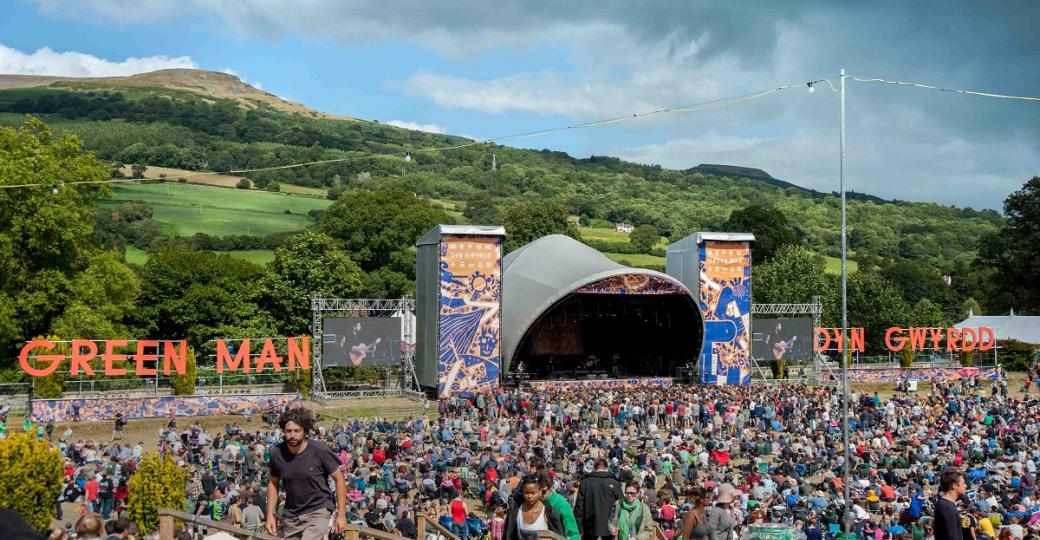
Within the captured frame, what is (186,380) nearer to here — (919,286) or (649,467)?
(649,467)

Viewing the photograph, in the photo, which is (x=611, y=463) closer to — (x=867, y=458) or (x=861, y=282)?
(x=867, y=458)

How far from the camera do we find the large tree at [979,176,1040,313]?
181 ft

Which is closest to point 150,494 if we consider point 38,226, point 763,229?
point 38,226

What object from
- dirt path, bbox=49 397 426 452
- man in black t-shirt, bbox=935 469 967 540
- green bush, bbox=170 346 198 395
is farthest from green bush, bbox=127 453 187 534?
green bush, bbox=170 346 198 395

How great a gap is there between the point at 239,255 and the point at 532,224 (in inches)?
964

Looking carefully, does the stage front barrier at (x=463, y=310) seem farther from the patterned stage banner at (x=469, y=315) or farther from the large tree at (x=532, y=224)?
the large tree at (x=532, y=224)

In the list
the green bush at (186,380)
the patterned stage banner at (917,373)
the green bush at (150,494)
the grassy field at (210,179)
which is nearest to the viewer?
the green bush at (150,494)

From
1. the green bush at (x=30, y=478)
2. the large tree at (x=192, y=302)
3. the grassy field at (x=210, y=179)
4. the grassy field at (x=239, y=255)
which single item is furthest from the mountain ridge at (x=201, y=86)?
the green bush at (x=30, y=478)

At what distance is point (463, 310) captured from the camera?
1357 inches

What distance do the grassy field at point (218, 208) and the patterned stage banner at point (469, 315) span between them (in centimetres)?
4995

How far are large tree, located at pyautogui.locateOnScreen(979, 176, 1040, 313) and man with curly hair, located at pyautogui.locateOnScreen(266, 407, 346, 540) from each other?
5705cm

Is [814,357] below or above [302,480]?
below

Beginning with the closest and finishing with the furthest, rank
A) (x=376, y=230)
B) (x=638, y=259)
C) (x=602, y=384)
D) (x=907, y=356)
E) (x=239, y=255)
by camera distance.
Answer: (x=602, y=384)
(x=907, y=356)
(x=376, y=230)
(x=239, y=255)
(x=638, y=259)

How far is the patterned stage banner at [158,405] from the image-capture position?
2925cm
